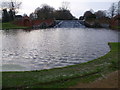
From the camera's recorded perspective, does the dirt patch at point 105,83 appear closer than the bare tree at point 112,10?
Yes

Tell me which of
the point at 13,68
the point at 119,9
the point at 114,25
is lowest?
the point at 13,68

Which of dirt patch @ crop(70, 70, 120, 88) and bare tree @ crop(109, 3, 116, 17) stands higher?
bare tree @ crop(109, 3, 116, 17)

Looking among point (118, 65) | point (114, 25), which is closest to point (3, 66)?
point (118, 65)

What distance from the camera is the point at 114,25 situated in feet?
170

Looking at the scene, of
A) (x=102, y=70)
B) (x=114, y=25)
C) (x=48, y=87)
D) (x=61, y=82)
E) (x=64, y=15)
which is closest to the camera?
(x=48, y=87)

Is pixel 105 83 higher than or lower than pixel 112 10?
lower

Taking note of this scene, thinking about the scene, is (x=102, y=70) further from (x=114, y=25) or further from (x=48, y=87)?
(x=114, y=25)

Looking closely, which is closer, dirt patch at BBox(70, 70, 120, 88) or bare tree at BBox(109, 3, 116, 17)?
dirt patch at BBox(70, 70, 120, 88)

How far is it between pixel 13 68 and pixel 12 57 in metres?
2.63

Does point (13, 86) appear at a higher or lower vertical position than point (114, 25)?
lower

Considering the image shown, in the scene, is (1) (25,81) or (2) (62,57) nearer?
(1) (25,81)

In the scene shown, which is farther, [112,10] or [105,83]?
[112,10]

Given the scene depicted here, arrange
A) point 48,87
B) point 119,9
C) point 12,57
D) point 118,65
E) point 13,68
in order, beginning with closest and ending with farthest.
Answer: point 48,87 < point 118,65 < point 13,68 < point 12,57 < point 119,9

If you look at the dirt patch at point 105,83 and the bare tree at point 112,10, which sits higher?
the bare tree at point 112,10
